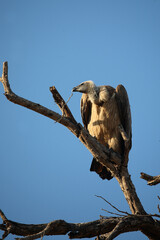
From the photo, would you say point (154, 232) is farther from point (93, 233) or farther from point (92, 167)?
point (92, 167)

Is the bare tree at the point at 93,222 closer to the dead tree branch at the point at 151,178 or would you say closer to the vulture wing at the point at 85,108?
the dead tree branch at the point at 151,178

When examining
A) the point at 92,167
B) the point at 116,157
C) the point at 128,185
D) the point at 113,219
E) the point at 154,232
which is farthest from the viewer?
the point at 92,167

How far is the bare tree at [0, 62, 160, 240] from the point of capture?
10.5 feet

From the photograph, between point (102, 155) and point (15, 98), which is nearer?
point (15, 98)

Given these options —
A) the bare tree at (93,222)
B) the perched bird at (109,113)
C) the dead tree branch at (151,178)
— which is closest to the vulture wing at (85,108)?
the perched bird at (109,113)

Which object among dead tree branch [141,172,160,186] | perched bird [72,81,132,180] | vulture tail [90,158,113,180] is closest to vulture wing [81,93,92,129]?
perched bird [72,81,132,180]

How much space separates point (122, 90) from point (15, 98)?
118 inches

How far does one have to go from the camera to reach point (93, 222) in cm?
369

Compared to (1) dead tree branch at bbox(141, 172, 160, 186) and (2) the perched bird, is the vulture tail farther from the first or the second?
(1) dead tree branch at bbox(141, 172, 160, 186)

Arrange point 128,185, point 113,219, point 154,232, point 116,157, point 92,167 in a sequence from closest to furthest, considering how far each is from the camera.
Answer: point 113,219 < point 154,232 < point 128,185 < point 116,157 < point 92,167

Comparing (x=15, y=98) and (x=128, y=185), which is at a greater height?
(x=15, y=98)

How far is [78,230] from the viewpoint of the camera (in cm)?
352

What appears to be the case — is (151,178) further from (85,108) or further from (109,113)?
(85,108)

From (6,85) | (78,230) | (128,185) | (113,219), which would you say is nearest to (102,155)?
(128,185)
